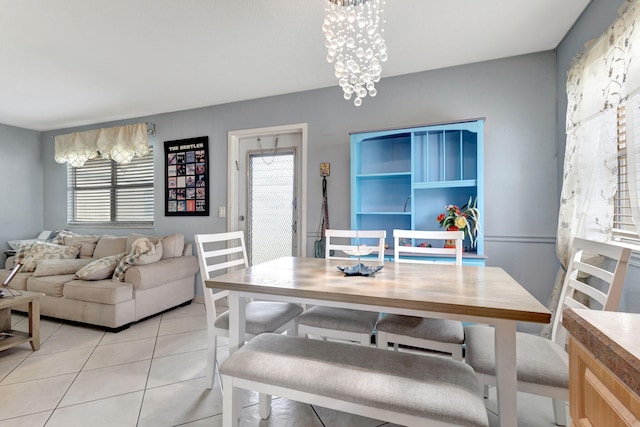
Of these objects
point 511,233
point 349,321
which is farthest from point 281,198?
point 511,233

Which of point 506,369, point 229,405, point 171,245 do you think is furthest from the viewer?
point 171,245

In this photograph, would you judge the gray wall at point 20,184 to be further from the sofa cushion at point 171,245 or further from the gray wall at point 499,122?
the gray wall at point 499,122

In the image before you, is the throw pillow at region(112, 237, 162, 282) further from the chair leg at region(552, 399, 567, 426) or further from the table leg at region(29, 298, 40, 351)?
the chair leg at region(552, 399, 567, 426)

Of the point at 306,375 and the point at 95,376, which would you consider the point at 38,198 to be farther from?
the point at 306,375

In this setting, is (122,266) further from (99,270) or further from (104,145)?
(104,145)

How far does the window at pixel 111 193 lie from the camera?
4.27 m

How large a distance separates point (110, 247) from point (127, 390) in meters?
2.52

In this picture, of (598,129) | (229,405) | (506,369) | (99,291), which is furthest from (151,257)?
(598,129)

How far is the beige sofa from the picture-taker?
2.86 m

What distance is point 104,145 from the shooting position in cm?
423

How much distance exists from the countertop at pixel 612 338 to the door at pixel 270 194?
2806 mm

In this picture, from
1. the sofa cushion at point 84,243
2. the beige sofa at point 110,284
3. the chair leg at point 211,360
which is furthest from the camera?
the sofa cushion at point 84,243

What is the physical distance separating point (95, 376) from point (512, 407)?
2512mm

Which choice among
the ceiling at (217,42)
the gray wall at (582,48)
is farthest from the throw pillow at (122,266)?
the gray wall at (582,48)
